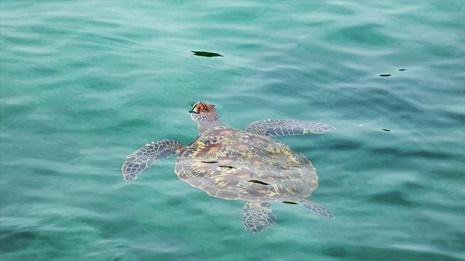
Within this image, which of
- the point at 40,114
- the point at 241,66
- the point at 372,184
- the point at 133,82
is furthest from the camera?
the point at 241,66

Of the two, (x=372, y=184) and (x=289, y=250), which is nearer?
(x=289, y=250)

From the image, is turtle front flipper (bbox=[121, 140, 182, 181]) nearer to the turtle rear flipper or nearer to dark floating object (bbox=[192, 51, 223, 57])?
the turtle rear flipper

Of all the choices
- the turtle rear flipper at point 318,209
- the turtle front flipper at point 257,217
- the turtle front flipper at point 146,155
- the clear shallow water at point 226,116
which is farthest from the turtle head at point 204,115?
the turtle rear flipper at point 318,209

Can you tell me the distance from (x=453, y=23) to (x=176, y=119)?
18.6ft

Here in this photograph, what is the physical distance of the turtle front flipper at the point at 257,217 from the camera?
20.3ft

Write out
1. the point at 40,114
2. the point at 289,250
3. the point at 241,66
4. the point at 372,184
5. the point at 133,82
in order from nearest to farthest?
the point at 289,250, the point at 372,184, the point at 40,114, the point at 133,82, the point at 241,66

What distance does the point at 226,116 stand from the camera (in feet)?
28.1

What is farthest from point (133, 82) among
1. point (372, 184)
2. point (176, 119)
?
point (372, 184)

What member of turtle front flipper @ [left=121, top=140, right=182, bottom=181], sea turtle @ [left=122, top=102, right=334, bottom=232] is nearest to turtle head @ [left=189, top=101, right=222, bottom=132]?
sea turtle @ [left=122, top=102, right=334, bottom=232]

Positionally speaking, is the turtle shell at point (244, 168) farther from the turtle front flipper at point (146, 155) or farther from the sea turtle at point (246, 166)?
the turtle front flipper at point (146, 155)

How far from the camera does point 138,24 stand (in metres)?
11.3

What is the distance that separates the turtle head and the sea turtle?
0.01 meters

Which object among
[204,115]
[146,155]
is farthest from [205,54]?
[146,155]

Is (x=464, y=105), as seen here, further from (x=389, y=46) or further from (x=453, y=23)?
(x=453, y=23)
